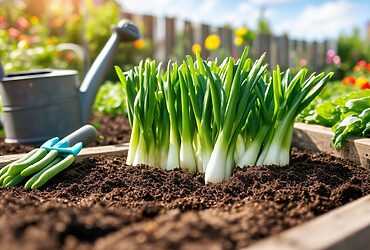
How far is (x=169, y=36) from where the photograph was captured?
7969mm

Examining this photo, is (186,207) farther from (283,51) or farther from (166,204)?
(283,51)

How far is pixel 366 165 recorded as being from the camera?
1.83 m

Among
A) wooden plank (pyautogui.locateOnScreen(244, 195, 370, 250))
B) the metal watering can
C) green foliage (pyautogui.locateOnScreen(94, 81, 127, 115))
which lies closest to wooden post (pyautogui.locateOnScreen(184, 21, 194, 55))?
green foliage (pyautogui.locateOnScreen(94, 81, 127, 115))

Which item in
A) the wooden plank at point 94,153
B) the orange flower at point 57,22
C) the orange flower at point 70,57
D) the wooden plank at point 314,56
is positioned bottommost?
the wooden plank at point 314,56

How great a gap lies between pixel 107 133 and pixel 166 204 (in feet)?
5.46

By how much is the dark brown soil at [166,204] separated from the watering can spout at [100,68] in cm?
79

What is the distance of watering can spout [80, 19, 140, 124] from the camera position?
2.60m

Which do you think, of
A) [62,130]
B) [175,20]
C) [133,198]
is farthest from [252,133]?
[175,20]

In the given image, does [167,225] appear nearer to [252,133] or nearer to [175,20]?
[252,133]

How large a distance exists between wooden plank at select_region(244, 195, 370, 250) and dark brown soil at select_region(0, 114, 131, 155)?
1.78 metres

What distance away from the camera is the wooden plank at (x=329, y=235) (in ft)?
2.71

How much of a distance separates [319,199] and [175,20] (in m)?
7.04

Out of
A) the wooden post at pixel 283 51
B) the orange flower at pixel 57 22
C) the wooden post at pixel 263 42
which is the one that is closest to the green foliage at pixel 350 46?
the wooden post at pixel 283 51

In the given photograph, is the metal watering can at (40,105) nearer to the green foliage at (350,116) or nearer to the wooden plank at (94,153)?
the wooden plank at (94,153)
